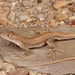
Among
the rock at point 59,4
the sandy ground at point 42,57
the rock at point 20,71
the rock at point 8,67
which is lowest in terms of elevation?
the rock at point 20,71

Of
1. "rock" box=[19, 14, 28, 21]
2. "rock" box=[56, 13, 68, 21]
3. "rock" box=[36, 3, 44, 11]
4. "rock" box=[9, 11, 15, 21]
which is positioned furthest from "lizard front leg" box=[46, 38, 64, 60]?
"rock" box=[36, 3, 44, 11]

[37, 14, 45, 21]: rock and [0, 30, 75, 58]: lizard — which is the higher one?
[37, 14, 45, 21]: rock

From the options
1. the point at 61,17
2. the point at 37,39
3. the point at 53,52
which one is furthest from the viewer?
the point at 61,17

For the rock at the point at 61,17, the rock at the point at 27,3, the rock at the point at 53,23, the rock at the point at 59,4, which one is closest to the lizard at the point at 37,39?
the rock at the point at 53,23

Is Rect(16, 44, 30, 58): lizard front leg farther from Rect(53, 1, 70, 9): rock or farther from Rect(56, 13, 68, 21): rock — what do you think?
Rect(53, 1, 70, 9): rock

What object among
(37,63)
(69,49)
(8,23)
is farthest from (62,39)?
(8,23)

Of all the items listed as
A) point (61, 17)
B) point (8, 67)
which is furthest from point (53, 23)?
point (8, 67)

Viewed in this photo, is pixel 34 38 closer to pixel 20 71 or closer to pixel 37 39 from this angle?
pixel 37 39

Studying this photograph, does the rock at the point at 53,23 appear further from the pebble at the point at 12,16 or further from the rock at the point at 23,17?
the pebble at the point at 12,16
